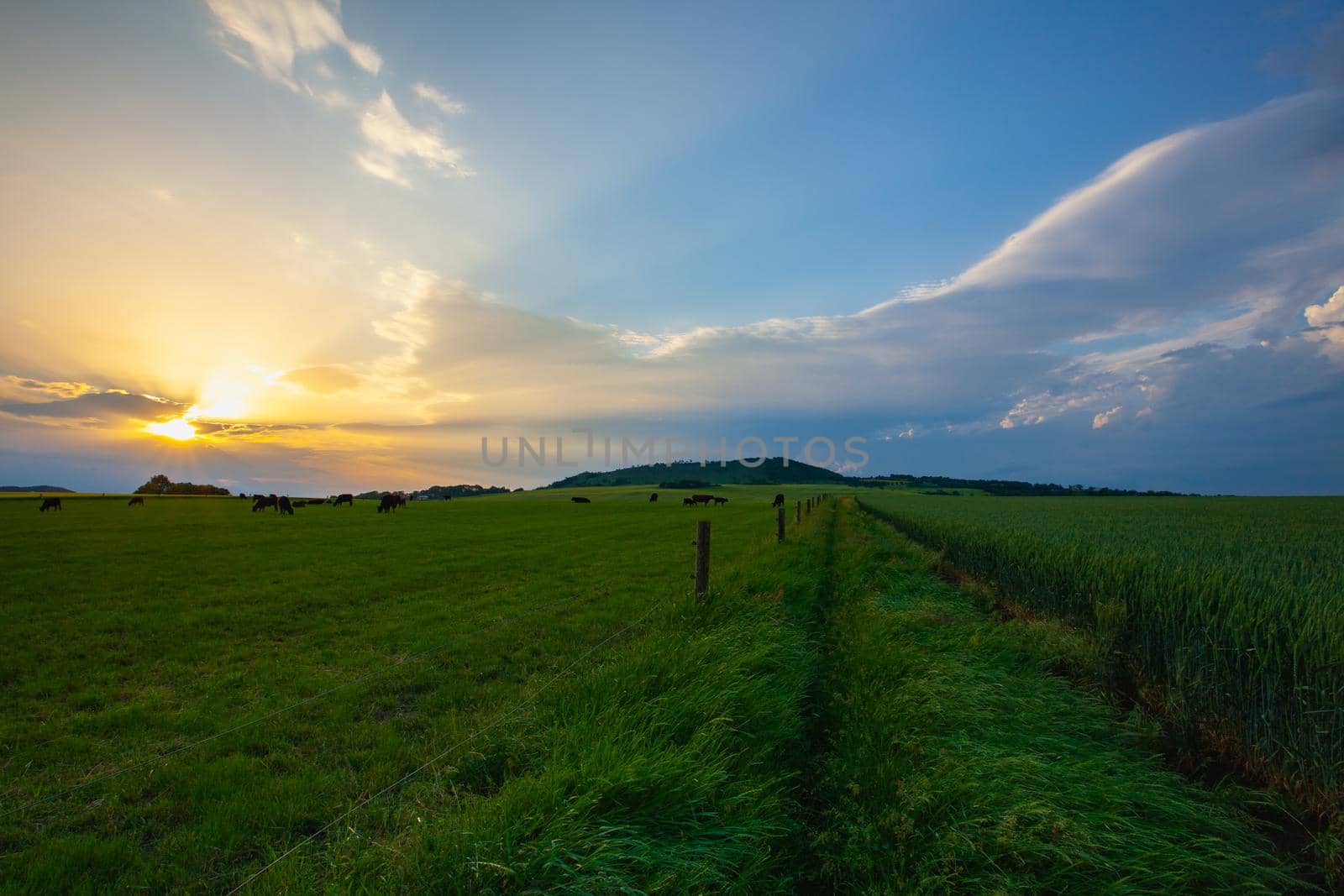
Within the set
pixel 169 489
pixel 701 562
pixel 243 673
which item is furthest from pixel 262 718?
pixel 169 489

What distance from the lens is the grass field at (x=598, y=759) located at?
3580 millimetres

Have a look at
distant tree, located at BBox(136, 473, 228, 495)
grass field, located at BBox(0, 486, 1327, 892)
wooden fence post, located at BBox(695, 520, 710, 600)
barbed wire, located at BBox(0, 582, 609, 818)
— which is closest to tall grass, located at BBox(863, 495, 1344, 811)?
grass field, located at BBox(0, 486, 1327, 892)

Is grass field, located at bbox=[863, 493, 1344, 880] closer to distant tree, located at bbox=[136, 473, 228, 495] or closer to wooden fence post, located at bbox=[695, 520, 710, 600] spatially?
wooden fence post, located at bbox=[695, 520, 710, 600]

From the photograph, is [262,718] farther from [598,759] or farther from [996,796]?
[996,796]

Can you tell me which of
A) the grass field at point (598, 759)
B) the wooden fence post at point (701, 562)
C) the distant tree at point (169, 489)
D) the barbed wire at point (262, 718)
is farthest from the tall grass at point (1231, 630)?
the distant tree at point (169, 489)

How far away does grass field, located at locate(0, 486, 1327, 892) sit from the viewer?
3.58 metres

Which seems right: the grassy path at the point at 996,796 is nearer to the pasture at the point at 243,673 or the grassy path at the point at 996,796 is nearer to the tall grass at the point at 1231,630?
the tall grass at the point at 1231,630

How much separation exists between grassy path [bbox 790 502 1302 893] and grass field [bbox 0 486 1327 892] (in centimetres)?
3

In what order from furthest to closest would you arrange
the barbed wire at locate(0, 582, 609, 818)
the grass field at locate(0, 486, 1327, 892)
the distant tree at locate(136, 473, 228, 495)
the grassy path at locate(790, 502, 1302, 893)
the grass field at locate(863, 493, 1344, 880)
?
the distant tree at locate(136, 473, 228, 495)
the grass field at locate(863, 493, 1344, 880)
the barbed wire at locate(0, 582, 609, 818)
the grassy path at locate(790, 502, 1302, 893)
the grass field at locate(0, 486, 1327, 892)

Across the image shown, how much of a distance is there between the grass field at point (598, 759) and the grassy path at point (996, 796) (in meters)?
0.03

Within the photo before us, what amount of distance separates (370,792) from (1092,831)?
6.01 meters

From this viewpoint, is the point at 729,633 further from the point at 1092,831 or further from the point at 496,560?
the point at 496,560

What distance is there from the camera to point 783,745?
5379mm

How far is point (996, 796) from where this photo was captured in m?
4.16
